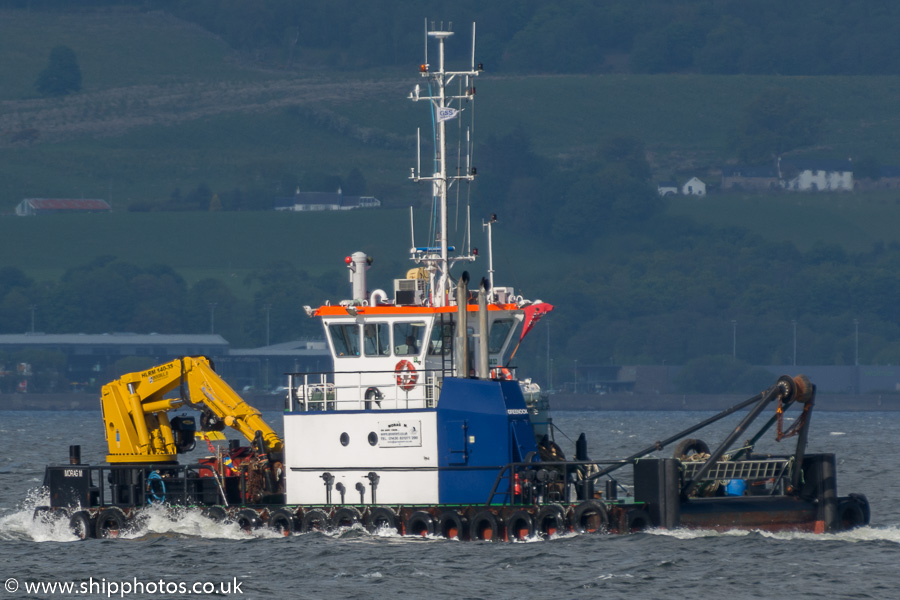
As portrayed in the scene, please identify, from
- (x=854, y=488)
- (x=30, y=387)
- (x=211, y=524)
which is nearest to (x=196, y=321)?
(x=30, y=387)

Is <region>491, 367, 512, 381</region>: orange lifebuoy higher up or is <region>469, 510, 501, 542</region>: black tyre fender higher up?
<region>491, 367, 512, 381</region>: orange lifebuoy

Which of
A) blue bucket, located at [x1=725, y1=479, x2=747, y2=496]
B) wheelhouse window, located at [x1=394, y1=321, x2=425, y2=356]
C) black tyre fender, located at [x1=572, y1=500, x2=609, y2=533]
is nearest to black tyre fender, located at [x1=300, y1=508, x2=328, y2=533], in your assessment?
wheelhouse window, located at [x1=394, y1=321, x2=425, y2=356]

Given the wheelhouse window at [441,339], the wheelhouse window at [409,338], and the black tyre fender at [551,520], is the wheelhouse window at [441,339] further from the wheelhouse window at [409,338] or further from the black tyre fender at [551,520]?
the black tyre fender at [551,520]

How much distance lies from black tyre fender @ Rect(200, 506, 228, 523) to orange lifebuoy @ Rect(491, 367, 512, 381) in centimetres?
524

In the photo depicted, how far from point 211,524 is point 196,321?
550 feet

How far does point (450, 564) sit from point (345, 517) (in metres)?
2.70

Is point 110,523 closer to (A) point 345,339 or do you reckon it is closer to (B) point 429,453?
(A) point 345,339

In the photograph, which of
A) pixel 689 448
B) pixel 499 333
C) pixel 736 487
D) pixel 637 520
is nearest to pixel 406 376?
pixel 499 333

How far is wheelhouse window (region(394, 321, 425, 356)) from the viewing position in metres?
28.1

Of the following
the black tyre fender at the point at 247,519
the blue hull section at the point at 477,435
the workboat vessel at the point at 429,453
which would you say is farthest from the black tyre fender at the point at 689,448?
the black tyre fender at the point at 247,519

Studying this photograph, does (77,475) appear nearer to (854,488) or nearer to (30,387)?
(854,488)

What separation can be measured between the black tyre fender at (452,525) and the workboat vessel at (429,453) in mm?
32

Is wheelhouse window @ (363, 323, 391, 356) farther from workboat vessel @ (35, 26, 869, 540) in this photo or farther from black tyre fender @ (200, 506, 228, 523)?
black tyre fender @ (200, 506, 228, 523)

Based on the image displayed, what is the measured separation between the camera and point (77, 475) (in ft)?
97.8
